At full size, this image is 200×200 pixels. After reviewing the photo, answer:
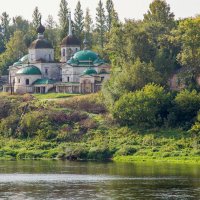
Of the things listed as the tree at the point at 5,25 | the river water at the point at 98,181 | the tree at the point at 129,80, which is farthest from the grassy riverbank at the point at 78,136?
the tree at the point at 5,25

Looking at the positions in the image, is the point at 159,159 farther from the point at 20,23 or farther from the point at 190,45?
the point at 20,23

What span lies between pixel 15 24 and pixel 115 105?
82.5 metres

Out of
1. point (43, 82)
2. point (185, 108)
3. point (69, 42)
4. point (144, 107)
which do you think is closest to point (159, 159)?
point (144, 107)

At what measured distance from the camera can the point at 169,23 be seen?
12462 centimetres

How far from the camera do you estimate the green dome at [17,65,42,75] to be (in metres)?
123

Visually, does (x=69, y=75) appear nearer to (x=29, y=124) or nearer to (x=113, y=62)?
(x=113, y=62)

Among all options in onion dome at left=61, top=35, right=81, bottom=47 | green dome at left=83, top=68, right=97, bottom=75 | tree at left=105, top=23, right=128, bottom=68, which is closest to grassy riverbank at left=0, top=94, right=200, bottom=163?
tree at left=105, top=23, right=128, bottom=68

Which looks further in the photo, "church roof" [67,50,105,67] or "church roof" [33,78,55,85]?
"church roof" [67,50,105,67]

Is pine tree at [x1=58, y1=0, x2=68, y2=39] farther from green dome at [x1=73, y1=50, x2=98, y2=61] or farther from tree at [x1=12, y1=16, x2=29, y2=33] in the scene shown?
tree at [x1=12, y1=16, x2=29, y2=33]

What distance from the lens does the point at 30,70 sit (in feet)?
407

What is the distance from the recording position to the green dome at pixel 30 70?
12344 cm

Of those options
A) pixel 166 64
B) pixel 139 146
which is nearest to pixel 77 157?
pixel 139 146

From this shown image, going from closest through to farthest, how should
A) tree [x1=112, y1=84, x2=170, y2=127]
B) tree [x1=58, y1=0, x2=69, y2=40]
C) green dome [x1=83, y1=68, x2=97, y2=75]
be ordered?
1. tree [x1=112, y1=84, x2=170, y2=127]
2. green dome [x1=83, y1=68, x2=97, y2=75]
3. tree [x1=58, y1=0, x2=69, y2=40]

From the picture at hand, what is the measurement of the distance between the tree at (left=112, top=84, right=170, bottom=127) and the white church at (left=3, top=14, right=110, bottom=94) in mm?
20622
